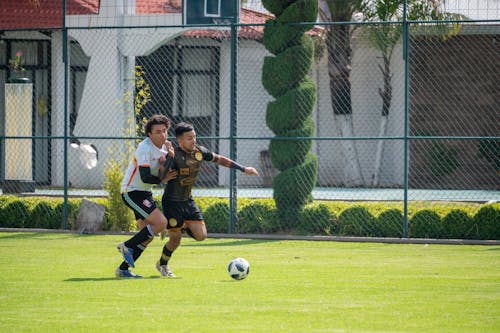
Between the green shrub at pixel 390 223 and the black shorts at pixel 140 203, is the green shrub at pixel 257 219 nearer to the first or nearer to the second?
the green shrub at pixel 390 223

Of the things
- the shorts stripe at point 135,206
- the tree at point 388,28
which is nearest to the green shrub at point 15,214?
the shorts stripe at point 135,206

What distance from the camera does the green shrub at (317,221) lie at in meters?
15.8

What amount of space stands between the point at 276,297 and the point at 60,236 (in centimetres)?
799

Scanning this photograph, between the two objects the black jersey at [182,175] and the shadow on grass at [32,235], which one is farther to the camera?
the shadow on grass at [32,235]

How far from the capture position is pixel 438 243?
14875mm

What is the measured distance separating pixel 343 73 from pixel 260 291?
1727 cm

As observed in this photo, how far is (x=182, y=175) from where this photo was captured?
34.9 feet

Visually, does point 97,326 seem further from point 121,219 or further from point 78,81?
point 78,81

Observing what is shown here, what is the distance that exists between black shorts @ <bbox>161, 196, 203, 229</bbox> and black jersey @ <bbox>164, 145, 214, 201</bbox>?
0.06 m

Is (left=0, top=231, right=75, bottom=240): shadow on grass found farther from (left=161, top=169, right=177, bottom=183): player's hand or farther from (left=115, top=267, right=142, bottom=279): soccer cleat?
(left=161, top=169, right=177, bottom=183): player's hand

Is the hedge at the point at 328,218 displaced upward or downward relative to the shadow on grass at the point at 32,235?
upward

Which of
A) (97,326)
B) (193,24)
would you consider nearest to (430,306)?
(97,326)

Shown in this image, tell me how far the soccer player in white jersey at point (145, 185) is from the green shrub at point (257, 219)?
219 inches

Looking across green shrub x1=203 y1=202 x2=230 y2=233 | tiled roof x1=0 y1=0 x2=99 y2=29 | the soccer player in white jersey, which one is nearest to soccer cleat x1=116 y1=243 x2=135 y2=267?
the soccer player in white jersey
